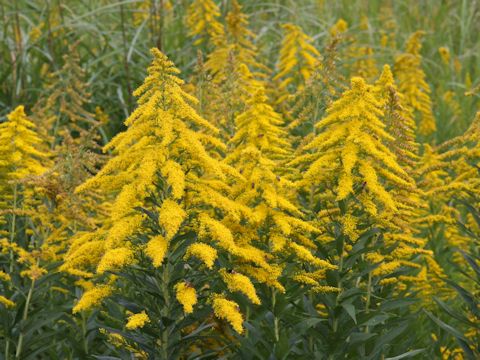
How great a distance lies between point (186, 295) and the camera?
3189 mm

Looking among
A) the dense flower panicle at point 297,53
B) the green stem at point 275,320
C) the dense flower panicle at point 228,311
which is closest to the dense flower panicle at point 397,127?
the green stem at point 275,320

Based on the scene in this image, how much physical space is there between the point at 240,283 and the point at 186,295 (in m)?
0.25

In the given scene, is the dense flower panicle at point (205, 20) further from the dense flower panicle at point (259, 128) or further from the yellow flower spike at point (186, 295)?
the yellow flower spike at point (186, 295)

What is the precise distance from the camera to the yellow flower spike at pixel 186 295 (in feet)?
10.2

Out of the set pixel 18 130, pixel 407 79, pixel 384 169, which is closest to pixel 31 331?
pixel 18 130

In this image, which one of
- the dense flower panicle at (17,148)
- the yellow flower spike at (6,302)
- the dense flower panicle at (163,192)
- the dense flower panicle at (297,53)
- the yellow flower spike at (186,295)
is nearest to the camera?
the yellow flower spike at (186,295)

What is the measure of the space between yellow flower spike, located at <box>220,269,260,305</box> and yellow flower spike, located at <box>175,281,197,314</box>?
0.17 m

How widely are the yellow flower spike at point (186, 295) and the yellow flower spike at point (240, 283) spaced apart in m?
0.17

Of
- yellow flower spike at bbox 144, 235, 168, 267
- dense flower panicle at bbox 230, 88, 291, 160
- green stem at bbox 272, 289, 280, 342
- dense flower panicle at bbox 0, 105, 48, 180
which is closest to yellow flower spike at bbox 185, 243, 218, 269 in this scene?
yellow flower spike at bbox 144, 235, 168, 267

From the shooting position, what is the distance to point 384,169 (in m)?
3.80

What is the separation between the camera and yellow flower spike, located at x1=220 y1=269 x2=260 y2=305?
327 centimetres

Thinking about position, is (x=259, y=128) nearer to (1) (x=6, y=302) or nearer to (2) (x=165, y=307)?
(2) (x=165, y=307)

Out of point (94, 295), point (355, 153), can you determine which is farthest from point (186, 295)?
point (355, 153)

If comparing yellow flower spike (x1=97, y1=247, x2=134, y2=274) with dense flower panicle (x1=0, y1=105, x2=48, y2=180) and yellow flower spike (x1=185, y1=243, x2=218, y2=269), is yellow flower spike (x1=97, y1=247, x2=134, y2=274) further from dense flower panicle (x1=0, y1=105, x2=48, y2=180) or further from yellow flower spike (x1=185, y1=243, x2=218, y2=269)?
dense flower panicle (x1=0, y1=105, x2=48, y2=180)
